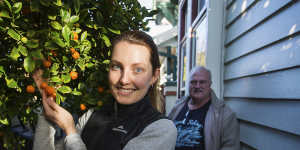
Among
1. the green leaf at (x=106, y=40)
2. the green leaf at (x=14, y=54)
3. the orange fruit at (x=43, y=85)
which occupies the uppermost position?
the green leaf at (x=106, y=40)

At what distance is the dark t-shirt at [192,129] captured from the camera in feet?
8.05

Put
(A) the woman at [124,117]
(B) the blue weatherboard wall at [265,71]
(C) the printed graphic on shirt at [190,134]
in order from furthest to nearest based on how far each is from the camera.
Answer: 1. (C) the printed graphic on shirt at [190,134]
2. (B) the blue weatherboard wall at [265,71]
3. (A) the woman at [124,117]

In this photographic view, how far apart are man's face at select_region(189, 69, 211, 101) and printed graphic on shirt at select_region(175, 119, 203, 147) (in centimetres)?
31

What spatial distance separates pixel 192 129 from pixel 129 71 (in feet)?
5.53

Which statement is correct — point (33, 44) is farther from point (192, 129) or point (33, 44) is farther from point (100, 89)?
point (192, 129)

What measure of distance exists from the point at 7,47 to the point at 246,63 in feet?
6.55

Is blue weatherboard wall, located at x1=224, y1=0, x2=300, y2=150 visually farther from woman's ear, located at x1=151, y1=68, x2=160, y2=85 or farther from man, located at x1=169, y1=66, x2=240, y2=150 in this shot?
woman's ear, located at x1=151, y1=68, x2=160, y2=85

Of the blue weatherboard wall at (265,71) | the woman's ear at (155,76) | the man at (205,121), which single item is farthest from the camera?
the man at (205,121)

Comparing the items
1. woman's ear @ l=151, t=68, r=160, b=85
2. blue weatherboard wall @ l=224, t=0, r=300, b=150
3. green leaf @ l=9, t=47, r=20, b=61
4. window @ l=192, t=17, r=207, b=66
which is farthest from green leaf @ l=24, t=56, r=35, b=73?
window @ l=192, t=17, r=207, b=66

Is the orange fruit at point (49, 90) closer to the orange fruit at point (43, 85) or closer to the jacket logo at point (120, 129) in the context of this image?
the orange fruit at point (43, 85)

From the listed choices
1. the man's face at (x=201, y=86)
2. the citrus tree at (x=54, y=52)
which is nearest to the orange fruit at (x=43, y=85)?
the citrus tree at (x=54, y=52)

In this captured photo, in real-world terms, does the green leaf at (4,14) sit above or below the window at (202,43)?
below

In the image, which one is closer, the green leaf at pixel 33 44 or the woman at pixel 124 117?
the green leaf at pixel 33 44

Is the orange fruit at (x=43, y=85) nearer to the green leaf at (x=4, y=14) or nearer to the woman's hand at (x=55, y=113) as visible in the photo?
the woman's hand at (x=55, y=113)
